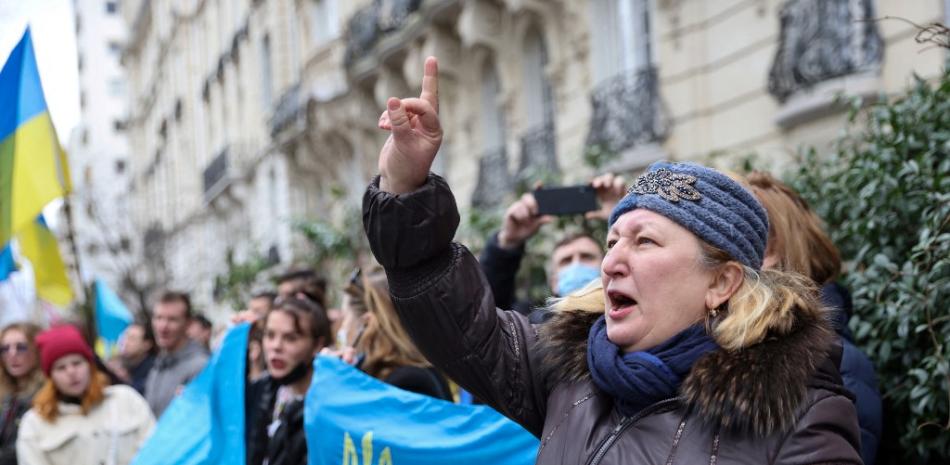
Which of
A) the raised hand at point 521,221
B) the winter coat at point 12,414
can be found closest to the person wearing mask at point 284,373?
the raised hand at point 521,221

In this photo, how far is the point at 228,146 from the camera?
29234 mm

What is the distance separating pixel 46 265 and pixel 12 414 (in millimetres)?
2232

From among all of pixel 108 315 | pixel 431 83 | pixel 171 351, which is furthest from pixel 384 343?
pixel 108 315

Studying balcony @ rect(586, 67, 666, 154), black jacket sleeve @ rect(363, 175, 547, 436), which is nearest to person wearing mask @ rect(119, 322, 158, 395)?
balcony @ rect(586, 67, 666, 154)

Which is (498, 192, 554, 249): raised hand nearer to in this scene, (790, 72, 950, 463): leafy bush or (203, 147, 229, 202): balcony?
(790, 72, 950, 463): leafy bush

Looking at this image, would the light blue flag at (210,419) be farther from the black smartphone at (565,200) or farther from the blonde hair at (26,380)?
the blonde hair at (26,380)

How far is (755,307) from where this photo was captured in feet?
7.09

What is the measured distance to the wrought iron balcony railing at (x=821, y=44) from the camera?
316 inches

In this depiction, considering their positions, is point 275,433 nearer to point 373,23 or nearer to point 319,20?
point 373,23

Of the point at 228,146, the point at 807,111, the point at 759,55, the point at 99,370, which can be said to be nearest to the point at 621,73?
the point at 759,55

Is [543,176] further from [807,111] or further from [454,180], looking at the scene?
[454,180]

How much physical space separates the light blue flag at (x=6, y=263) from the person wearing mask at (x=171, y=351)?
1.08 meters

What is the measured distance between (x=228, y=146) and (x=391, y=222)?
27857 mm

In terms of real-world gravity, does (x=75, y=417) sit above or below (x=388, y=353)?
below
